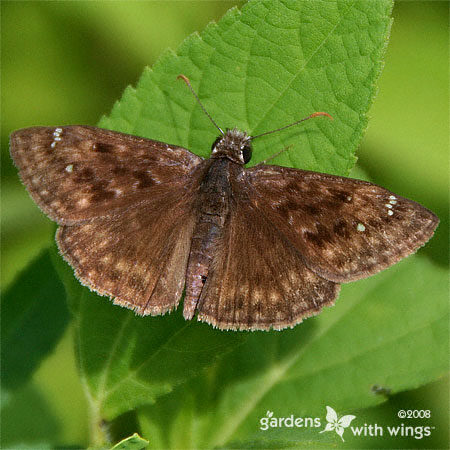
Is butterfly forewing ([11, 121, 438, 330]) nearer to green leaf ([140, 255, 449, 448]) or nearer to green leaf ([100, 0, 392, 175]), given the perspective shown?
green leaf ([100, 0, 392, 175])

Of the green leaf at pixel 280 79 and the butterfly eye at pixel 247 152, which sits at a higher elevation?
the green leaf at pixel 280 79

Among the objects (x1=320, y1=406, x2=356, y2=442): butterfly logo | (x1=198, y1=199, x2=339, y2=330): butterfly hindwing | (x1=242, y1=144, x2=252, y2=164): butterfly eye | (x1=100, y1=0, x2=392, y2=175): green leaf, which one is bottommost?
(x1=320, y1=406, x2=356, y2=442): butterfly logo

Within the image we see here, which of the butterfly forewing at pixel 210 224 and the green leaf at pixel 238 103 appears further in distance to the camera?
the butterfly forewing at pixel 210 224

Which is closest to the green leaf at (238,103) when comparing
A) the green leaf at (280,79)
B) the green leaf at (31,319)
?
the green leaf at (280,79)

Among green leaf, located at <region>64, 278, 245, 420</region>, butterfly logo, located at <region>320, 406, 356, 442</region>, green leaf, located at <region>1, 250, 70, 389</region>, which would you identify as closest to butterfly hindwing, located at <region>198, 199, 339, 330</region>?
green leaf, located at <region>64, 278, 245, 420</region>

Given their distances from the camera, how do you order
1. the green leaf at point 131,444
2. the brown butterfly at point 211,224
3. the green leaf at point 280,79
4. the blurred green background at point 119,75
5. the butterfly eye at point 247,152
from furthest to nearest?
the blurred green background at point 119,75 < the butterfly eye at point 247,152 < the brown butterfly at point 211,224 < the green leaf at point 280,79 < the green leaf at point 131,444

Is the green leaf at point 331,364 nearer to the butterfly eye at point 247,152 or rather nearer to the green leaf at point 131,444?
the green leaf at point 131,444
